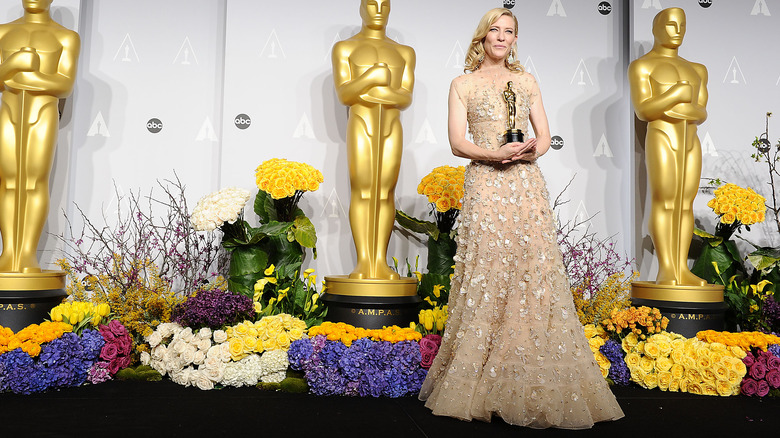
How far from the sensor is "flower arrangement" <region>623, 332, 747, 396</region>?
11.1 ft

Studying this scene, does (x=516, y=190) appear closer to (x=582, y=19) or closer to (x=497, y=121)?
(x=497, y=121)

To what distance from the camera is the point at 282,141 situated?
Result: 473 cm

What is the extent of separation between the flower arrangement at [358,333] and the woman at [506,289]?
0.49 metres

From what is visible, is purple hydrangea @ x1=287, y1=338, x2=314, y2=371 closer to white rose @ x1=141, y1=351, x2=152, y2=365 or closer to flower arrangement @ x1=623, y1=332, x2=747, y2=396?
white rose @ x1=141, y1=351, x2=152, y2=365

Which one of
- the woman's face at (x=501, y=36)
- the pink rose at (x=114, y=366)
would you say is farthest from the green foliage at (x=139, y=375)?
the woman's face at (x=501, y=36)

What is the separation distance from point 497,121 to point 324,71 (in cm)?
227

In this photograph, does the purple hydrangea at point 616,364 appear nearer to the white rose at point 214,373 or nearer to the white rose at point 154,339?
the white rose at point 214,373

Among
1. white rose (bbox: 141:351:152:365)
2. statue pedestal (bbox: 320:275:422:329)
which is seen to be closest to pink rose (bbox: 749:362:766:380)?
statue pedestal (bbox: 320:275:422:329)

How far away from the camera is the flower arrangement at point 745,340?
3.50m

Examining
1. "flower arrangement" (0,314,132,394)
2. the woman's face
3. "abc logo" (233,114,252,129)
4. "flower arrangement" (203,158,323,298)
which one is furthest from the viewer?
"abc logo" (233,114,252,129)

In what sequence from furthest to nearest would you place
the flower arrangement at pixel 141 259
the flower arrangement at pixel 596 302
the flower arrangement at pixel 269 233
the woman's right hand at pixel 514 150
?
the flower arrangement at pixel 596 302 < the flower arrangement at pixel 269 233 < the flower arrangement at pixel 141 259 < the woman's right hand at pixel 514 150

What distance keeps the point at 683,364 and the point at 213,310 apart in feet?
8.64

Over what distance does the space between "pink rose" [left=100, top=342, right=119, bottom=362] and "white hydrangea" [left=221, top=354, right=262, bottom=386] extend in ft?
2.12

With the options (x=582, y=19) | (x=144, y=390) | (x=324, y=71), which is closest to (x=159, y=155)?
(x=324, y=71)
